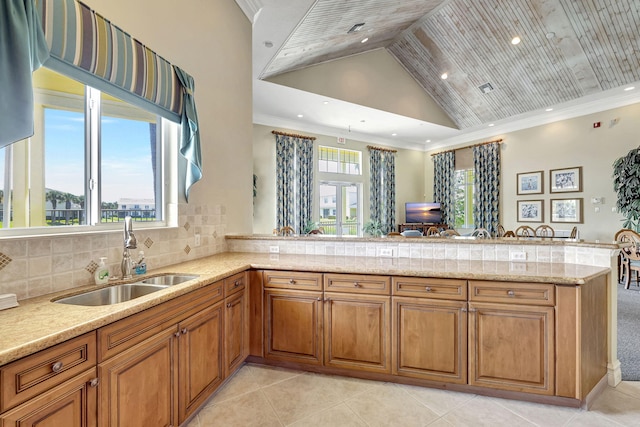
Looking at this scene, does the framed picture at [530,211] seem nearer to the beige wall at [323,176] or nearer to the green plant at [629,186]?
the green plant at [629,186]

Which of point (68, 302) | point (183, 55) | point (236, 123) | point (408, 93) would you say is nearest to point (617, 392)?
point (68, 302)

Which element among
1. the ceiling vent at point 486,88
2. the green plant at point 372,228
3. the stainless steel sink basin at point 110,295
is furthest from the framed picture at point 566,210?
the stainless steel sink basin at point 110,295

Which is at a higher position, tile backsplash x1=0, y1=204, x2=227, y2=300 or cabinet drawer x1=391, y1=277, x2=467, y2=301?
tile backsplash x1=0, y1=204, x2=227, y2=300

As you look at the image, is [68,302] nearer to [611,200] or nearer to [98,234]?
[98,234]

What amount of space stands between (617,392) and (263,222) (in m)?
5.93

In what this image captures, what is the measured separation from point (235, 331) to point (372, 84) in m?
5.80

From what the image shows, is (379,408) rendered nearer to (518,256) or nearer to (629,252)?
(518,256)

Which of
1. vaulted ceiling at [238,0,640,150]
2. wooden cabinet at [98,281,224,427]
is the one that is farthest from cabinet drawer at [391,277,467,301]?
vaulted ceiling at [238,0,640,150]

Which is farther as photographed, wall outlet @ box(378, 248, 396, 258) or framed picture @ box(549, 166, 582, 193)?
framed picture @ box(549, 166, 582, 193)

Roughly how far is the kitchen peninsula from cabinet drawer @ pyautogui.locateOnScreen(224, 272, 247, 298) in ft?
0.05

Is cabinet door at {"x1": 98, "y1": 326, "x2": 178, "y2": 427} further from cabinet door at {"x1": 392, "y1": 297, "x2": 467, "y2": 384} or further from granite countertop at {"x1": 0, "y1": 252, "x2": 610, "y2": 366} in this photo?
cabinet door at {"x1": 392, "y1": 297, "x2": 467, "y2": 384}

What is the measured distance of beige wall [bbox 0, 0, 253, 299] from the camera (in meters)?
1.55

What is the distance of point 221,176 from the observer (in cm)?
302

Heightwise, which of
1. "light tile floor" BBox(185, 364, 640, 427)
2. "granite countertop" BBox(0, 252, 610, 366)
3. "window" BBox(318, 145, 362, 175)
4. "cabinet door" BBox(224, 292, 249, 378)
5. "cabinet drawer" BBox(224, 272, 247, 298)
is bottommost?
"light tile floor" BBox(185, 364, 640, 427)
